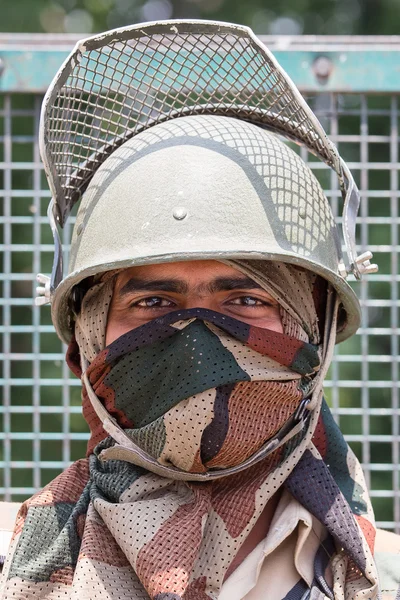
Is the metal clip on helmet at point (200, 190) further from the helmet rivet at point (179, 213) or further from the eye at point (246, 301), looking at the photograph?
the eye at point (246, 301)

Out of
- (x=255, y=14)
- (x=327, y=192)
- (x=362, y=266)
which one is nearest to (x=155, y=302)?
(x=362, y=266)

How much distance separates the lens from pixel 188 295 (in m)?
2.09

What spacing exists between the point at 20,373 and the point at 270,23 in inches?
201

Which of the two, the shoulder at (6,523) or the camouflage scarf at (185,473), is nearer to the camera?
the camouflage scarf at (185,473)

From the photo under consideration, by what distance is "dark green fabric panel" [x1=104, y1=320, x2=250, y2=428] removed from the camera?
A: 1925 millimetres

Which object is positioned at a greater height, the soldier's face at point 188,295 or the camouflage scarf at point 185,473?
the soldier's face at point 188,295

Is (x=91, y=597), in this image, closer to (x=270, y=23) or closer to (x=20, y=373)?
(x=20, y=373)

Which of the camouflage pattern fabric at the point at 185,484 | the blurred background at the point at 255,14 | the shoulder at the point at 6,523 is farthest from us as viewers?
the blurred background at the point at 255,14

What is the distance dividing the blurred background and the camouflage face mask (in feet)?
21.5

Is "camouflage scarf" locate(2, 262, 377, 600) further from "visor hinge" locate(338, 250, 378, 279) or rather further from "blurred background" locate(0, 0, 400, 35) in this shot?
"blurred background" locate(0, 0, 400, 35)

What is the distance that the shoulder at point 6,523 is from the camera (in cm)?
234

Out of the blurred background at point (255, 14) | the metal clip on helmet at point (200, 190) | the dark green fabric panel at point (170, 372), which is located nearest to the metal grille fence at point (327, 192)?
the metal clip on helmet at point (200, 190)

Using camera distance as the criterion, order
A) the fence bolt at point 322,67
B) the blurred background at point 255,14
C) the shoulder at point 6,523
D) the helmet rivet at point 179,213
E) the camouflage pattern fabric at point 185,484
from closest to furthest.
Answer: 1. the camouflage pattern fabric at point 185,484
2. the helmet rivet at point 179,213
3. the shoulder at point 6,523
4. the fence bolt at point 322,67
5. the blurred background at point 255,14

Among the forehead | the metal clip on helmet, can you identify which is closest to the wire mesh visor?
the metal clip on helmet
